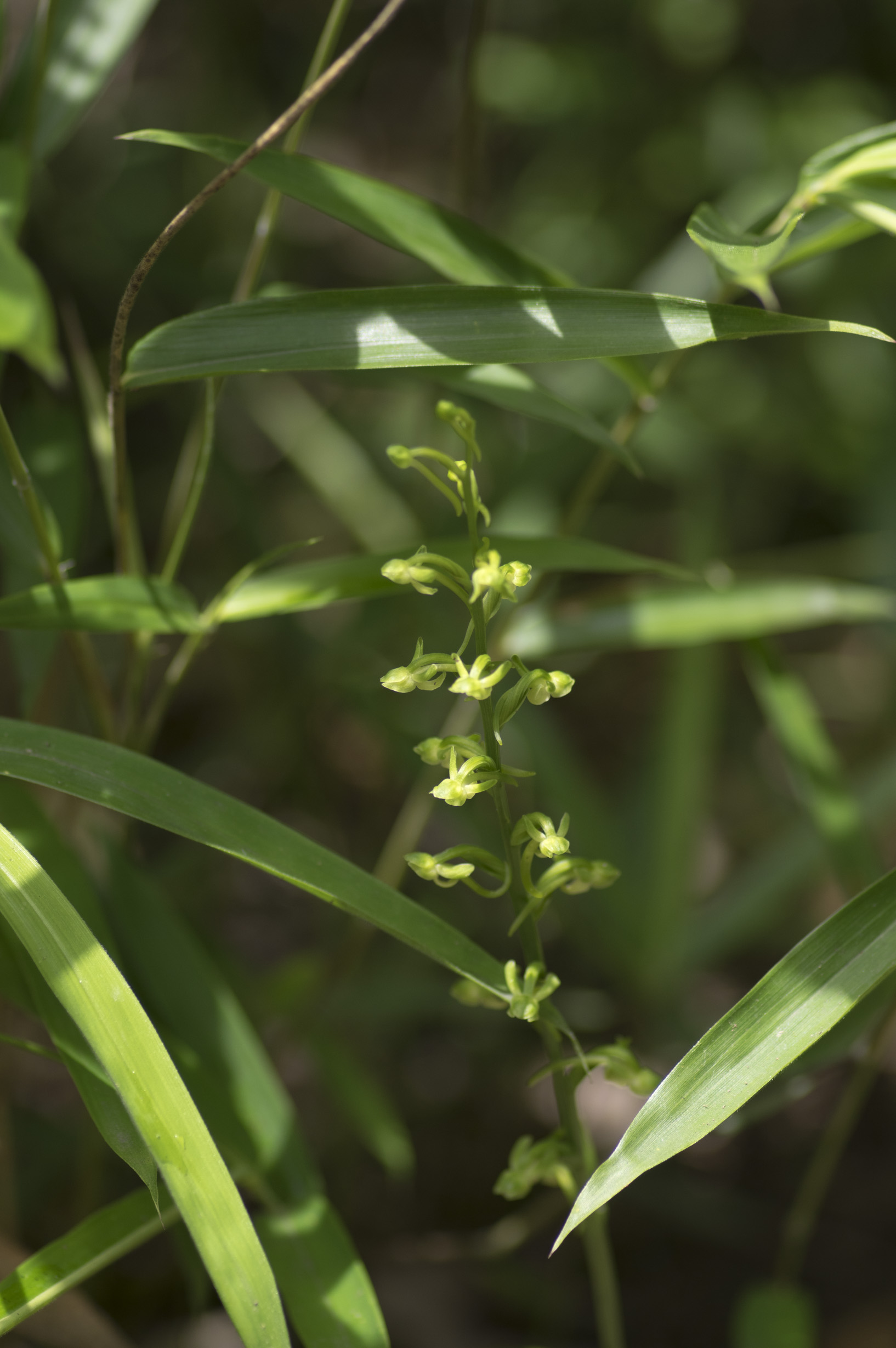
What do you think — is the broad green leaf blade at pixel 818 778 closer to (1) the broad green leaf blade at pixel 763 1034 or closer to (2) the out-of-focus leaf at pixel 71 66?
(1) the broad green leaf blade at pixel 763 1034

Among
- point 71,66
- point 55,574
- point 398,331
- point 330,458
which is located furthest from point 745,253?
point 330,458

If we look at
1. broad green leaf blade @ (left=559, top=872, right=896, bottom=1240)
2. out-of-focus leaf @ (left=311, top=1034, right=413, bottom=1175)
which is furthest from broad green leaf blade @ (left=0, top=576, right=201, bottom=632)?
out-of-focus leaf @ (left=311, top=1034, right=413, bottom=1175)

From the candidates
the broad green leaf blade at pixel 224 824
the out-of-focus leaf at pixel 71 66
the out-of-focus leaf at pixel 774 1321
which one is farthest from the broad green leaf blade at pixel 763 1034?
the out-of-focus leaf at pixel 71 66

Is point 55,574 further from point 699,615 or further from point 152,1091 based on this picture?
point 699,615

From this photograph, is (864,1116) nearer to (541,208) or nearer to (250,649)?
(250,649)

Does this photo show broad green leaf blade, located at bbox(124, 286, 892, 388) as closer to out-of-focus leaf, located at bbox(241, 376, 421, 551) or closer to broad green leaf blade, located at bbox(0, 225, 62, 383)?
broad green leaf blade, located at bbox(0, 225, 62, 383)

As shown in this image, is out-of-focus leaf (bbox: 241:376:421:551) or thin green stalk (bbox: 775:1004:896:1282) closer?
thin green stalk (bbox: 775:1004:896:1282)
